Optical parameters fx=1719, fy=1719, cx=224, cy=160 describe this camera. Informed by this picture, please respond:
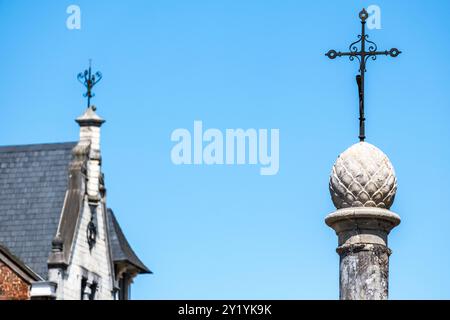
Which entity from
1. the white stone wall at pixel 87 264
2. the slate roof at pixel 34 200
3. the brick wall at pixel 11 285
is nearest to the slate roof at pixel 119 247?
the slate roof at pixel 34 200

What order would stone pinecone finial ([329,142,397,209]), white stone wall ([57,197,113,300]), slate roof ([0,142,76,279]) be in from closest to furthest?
stone pinecone finial ([329,142,397,209]) < white stone wall ([57,197,113,300]) < slate roof ([0,142,76,279])

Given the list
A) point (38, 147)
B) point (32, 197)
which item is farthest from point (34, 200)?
point (38, 147)

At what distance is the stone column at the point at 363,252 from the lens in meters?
16.1

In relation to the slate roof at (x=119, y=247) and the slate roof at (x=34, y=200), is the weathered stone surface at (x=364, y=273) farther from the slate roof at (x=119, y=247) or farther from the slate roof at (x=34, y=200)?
the slate roof at (x=119, y=247)

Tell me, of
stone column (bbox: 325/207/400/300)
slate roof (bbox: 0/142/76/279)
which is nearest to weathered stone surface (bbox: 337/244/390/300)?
stone column (bbox: 325/207/400/300)

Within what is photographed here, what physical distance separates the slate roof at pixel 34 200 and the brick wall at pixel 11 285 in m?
2.02

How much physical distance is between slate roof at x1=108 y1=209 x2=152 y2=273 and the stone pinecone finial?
33.3 metres

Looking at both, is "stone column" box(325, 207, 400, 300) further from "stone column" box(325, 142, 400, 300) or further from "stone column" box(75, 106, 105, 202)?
"stone column" box(75, 106, 105, 202)

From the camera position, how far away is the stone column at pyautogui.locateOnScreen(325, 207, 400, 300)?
16.1 m

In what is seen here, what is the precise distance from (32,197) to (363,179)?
104ft
